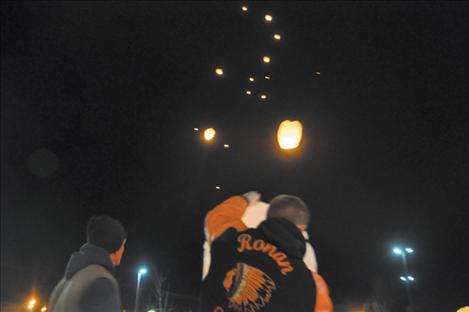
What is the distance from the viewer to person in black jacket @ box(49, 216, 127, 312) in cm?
271

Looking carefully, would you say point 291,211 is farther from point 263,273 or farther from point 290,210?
point 263,273

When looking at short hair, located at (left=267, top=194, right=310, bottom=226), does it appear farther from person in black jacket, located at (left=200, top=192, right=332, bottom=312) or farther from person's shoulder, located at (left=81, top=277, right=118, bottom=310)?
person's shoulder, located at (left=81, top=277, right=118, bottom=310)

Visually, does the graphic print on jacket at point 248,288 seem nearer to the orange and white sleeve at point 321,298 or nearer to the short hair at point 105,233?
the orange and white sleeve at point 321,298

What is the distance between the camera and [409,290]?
1861 cm

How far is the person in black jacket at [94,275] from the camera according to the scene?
→ 2707 millimetres

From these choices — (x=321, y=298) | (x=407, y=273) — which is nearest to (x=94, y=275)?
(x=321, y=298)

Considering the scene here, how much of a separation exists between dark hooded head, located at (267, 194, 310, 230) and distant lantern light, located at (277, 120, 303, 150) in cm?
462

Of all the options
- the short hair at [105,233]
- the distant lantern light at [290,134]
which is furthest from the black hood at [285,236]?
the distant lantern light at [290,134]

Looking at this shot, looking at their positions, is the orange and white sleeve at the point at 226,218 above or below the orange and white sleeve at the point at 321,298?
above

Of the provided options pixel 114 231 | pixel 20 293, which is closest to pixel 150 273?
pixel 20 293

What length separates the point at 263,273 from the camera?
6.49 ft

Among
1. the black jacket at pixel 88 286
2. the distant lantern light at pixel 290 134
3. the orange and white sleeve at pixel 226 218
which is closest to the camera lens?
the orange and white sleeve at pixel 226 218

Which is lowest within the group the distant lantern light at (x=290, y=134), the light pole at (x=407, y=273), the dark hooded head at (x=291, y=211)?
the light pole at (x=407, y=273)

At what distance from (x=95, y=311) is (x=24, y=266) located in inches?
771
